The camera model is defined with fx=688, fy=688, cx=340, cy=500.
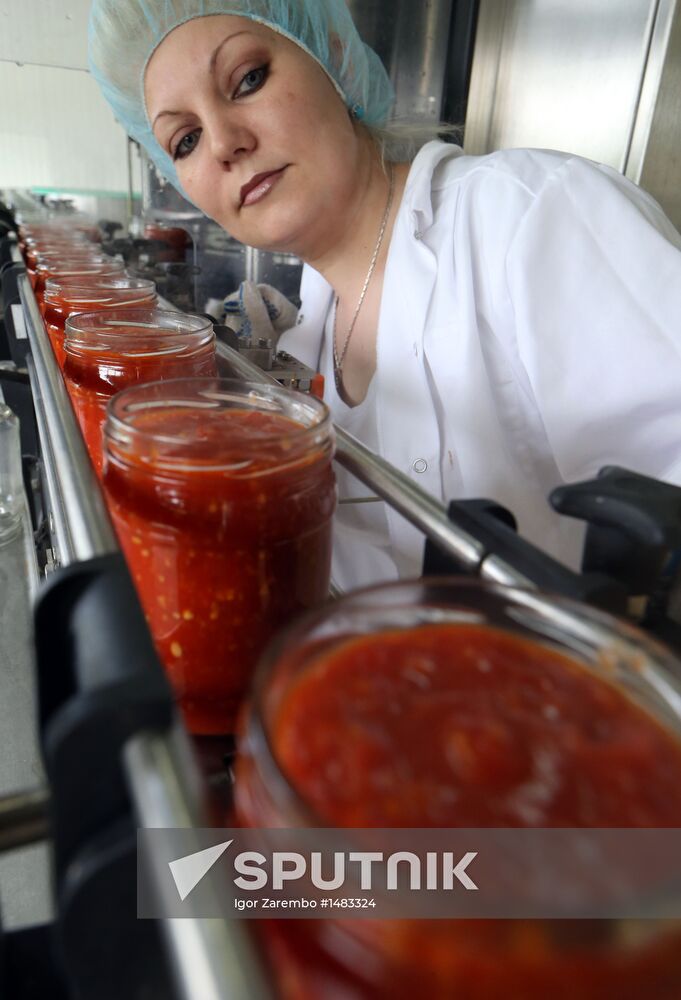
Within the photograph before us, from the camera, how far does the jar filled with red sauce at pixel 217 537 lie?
1.16ft

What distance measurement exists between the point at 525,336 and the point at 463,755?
691 millimetres

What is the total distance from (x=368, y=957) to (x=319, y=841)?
0.03m

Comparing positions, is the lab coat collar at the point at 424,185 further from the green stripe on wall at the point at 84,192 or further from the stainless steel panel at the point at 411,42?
the green stripe on wall at the point at 84,192

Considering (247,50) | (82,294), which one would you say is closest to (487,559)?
(82,294)

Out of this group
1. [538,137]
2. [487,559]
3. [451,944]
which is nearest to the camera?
[451,944]

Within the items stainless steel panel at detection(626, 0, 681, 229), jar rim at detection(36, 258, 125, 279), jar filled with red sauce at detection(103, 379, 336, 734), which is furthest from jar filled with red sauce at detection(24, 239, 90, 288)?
stainless steel panel at detection(626, 0, 681, 229)

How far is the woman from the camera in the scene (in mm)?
773

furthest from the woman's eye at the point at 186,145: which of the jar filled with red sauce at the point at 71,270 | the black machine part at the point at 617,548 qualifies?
the black machine part at the point at 617,548

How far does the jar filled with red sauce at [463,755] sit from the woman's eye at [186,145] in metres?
0.89

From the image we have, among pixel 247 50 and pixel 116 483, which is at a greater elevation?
pixel 247 50

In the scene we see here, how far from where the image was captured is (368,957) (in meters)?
0.18

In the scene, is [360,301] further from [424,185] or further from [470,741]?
[470,741]

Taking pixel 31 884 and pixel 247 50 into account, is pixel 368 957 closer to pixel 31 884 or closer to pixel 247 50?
pixel 31 884

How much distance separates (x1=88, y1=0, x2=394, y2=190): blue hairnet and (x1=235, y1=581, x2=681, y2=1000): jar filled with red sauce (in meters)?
0.90
